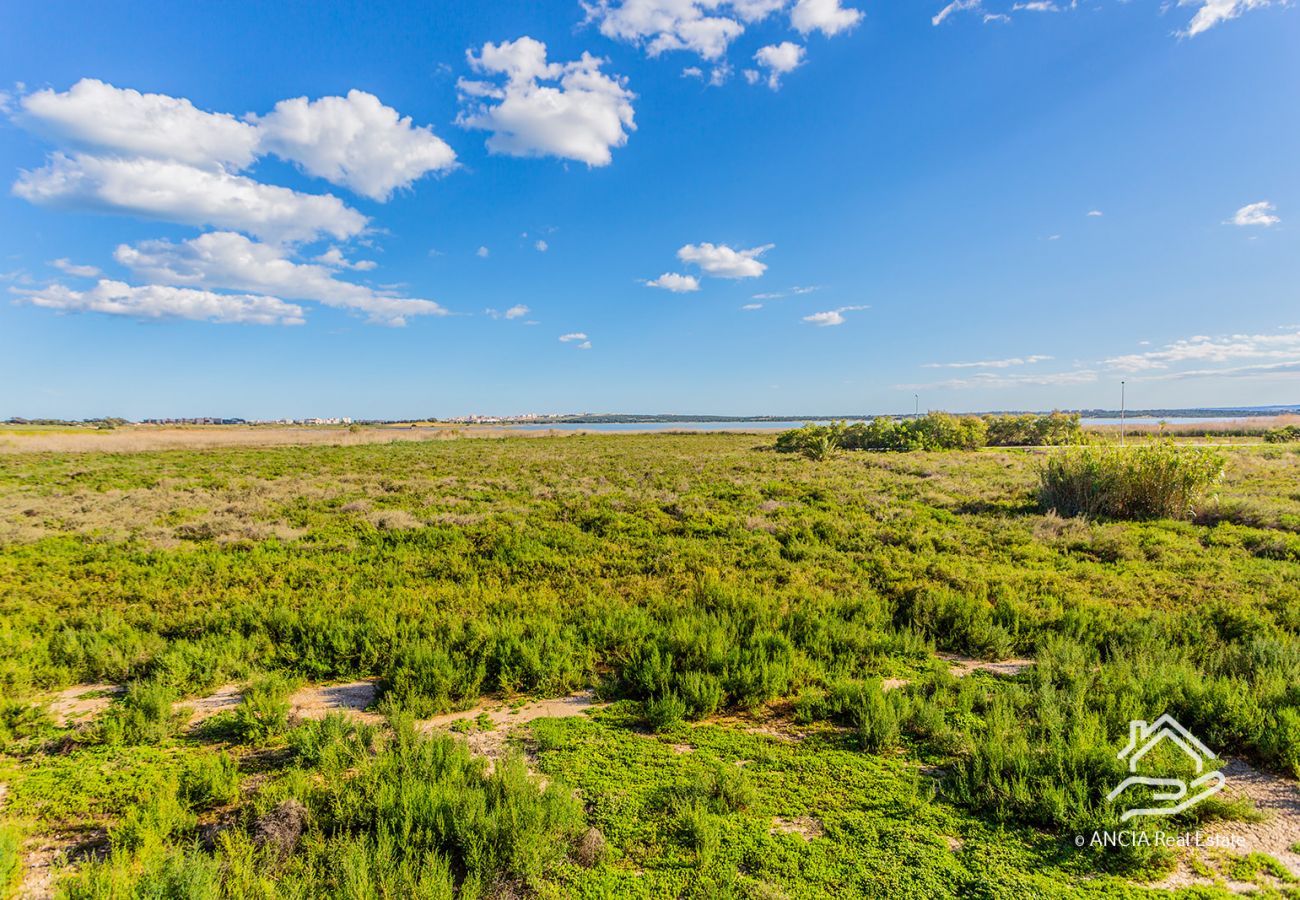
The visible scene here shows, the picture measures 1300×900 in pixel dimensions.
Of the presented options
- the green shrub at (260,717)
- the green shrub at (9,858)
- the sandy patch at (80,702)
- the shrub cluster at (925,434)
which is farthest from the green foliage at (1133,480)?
the shrub cluster at (925,434)

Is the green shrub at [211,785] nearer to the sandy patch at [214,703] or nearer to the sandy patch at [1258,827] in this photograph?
the sandy patch at [214,703]

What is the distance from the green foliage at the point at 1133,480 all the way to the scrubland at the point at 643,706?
127 cm

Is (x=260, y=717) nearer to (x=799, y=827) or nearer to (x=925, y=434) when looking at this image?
(x=799, y=827)

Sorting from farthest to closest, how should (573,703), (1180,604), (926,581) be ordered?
1. (926,581)
2. (1180,604)
3. (573,703)

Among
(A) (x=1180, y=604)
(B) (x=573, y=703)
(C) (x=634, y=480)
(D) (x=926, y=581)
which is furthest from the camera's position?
(C) (x=634, y=480)

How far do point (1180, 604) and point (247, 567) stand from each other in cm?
1736

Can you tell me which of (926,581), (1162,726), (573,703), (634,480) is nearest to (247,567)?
(573,703)

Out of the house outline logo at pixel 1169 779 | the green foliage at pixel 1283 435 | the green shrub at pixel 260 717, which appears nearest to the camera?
the house outline logo at pixel 1169 779

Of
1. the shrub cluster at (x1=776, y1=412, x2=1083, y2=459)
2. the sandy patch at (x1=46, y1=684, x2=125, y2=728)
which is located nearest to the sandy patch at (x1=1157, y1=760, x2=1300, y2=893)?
the sandy patch at (x1=46, y1=684, x2=125, y2=728)

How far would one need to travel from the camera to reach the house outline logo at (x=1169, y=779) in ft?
12.7

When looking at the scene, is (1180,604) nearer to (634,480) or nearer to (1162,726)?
(1162,726)

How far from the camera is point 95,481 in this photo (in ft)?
83.3

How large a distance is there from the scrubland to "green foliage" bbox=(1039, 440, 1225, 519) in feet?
4.15

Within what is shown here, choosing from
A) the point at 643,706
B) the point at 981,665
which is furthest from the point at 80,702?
the point at 981,665
